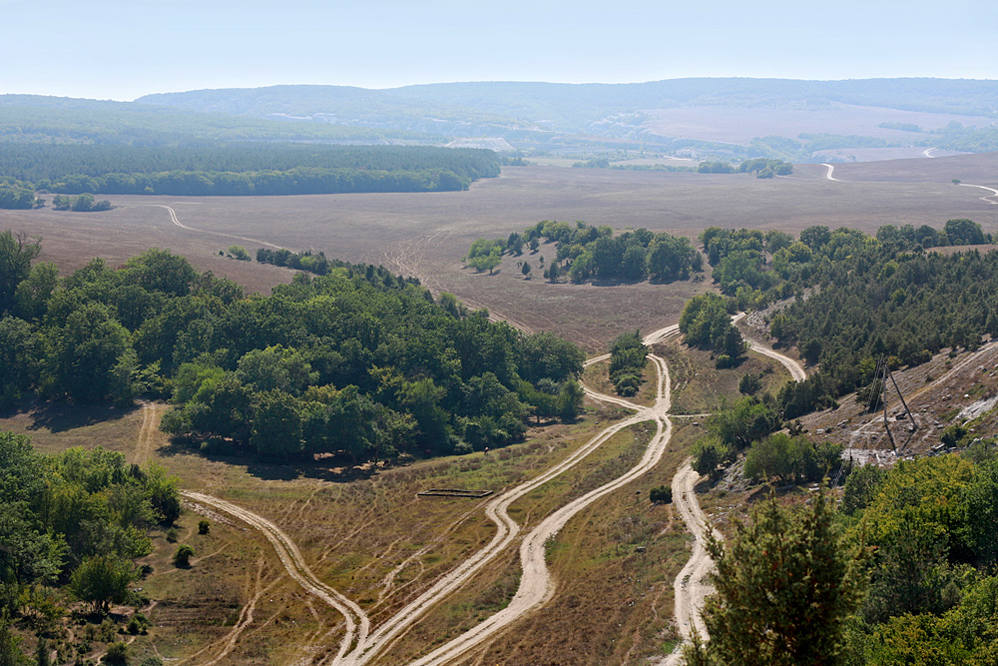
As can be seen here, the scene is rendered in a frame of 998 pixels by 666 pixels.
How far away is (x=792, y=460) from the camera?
58.2 m

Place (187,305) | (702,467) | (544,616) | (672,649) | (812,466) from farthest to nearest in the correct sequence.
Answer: (187,305), (702,467), (812,466), (544,616), (672,649)

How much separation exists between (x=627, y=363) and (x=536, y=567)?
64929 mm

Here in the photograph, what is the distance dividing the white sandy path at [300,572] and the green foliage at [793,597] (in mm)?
28222

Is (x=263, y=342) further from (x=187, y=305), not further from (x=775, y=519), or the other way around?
(x=775, y=519)

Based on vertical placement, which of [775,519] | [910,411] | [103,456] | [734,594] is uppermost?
[775,519]

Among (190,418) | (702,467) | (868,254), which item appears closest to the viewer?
(702,467)

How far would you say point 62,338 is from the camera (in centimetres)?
9131

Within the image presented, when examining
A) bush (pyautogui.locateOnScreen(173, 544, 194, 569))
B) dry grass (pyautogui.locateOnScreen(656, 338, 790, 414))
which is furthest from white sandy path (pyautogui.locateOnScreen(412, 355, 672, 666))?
bush (pyautogui.locateOnScreen(173, 544, 194, 569))

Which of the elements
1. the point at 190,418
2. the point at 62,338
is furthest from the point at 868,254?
the point at 62,338

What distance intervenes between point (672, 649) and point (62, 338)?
259 ft

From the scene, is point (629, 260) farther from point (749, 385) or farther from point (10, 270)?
point (10, 270)

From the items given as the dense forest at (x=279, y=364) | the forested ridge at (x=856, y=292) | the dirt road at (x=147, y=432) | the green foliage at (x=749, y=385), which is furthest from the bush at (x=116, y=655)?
the green foliage at (x=749, y=385)

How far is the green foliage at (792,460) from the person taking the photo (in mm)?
56906

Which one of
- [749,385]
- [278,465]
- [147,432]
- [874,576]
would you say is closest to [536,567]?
[874,576]
